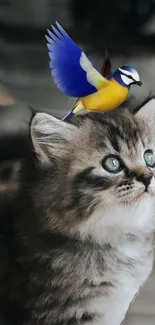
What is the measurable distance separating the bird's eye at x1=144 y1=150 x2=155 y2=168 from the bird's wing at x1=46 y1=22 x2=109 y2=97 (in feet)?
0.57

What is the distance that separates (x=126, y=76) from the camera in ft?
3.73

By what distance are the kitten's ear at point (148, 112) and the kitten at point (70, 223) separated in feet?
0.30

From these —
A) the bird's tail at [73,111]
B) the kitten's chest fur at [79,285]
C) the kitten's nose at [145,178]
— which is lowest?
the kitten's chest fur at [79,285]

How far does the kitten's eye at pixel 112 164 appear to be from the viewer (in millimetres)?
1080

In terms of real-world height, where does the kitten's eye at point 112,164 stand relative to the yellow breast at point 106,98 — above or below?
below

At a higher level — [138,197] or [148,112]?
[148,112]

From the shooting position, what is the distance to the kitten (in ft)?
3.53

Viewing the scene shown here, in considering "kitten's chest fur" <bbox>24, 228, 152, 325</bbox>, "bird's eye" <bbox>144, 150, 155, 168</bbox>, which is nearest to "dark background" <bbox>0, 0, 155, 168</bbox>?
"bird's eye" <bbox>144, 150, 155, 168</bbox>

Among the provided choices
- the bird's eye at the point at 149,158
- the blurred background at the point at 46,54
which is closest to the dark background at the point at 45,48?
the blurred background at the point at 46,54

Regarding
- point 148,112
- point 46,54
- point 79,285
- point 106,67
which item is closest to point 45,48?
point 46,54

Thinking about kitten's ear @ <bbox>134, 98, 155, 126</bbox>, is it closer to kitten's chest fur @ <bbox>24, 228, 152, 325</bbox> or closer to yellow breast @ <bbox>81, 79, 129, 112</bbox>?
yellow breast @ <bbox>81, 79, 129, 112</bbox>

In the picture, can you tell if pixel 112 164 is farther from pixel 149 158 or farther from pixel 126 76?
pixel 126 76

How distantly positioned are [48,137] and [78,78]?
144mm

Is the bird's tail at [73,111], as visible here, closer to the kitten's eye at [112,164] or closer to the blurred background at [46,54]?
the blurred background at [46,54]
